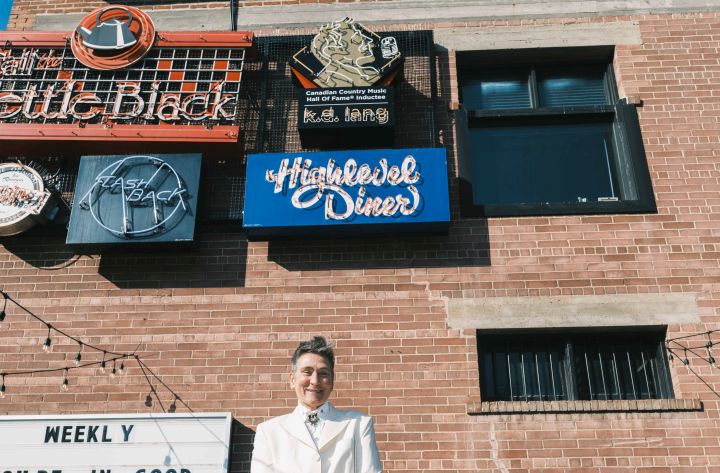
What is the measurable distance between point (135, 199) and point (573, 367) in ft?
19.8

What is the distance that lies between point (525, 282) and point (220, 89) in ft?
16.5

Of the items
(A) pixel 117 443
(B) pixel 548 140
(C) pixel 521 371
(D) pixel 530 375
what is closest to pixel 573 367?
(D) pixel 530 375

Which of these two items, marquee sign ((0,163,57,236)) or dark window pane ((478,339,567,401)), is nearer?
dark window pane ((478,339,567,401))

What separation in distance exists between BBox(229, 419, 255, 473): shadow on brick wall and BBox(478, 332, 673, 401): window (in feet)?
9.50

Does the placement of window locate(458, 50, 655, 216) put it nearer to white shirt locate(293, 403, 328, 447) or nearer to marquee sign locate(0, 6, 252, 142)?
marquee sign locate(0, 6, 252, 142)

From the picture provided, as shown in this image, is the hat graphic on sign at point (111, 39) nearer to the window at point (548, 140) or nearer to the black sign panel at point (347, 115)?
the black sign panel at point (347, 115)

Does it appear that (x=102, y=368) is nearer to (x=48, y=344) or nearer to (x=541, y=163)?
(x=48, y=344)

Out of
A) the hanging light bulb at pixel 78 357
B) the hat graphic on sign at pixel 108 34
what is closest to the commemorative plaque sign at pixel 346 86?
the hat graphic on sign at pixel 108 34

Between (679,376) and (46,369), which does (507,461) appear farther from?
(46,369)

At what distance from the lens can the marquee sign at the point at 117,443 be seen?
824cm

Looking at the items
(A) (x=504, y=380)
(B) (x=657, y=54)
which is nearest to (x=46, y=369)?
(A) (x=504, y=380)

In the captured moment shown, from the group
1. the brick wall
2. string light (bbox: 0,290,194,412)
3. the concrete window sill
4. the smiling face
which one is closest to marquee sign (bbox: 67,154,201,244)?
the brick wall

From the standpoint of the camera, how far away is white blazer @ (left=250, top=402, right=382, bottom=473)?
4738mm

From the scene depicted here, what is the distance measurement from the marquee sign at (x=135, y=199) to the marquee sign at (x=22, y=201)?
1.45ft
